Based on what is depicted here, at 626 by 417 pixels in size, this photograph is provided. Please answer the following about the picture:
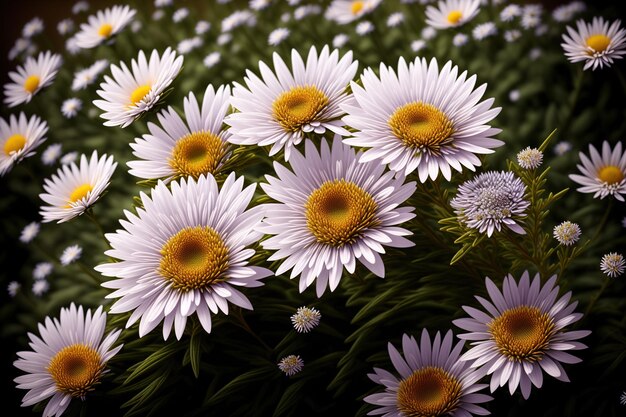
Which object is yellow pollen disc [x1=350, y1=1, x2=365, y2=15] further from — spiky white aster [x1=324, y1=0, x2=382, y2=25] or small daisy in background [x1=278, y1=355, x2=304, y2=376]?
small daisy in background [x1=278, y1=355, x2=304, y2=376]

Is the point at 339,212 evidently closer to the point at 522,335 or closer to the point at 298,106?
the point at 298,106

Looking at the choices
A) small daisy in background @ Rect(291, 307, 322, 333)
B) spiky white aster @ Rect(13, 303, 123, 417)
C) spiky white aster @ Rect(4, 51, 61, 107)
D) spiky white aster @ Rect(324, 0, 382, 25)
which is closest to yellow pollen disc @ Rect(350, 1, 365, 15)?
spiky white aster @ Rect(324, 0, 382, 25)

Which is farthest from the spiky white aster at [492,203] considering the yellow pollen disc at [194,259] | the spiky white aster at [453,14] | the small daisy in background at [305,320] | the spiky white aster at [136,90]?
the spiky white aster at [453,14]

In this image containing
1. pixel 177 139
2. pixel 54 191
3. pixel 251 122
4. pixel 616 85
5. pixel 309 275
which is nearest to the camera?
pixel 309 275

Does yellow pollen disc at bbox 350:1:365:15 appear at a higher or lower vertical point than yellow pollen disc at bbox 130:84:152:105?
higher

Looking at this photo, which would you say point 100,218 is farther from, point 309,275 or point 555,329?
point 555,329

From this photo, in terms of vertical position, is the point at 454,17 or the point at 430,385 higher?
the point at 454,17

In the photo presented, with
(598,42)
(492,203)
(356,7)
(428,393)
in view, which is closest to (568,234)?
(492,203)

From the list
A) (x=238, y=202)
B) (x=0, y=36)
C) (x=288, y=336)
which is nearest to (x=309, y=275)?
(x=238, y=202)
